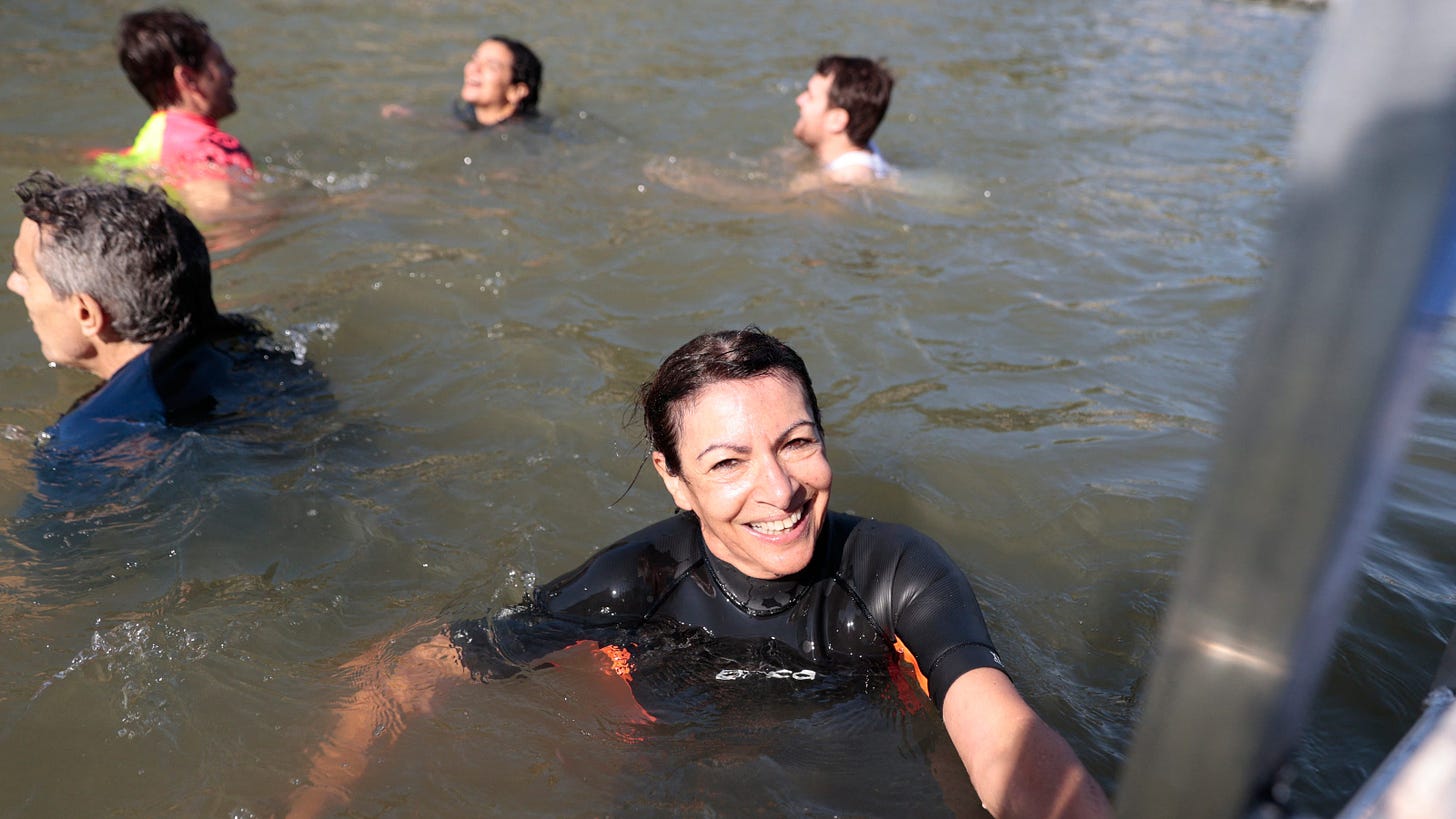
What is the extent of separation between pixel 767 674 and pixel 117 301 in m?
2.58

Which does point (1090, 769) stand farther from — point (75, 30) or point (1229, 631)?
point (75, 30)

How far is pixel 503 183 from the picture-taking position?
24.1ft

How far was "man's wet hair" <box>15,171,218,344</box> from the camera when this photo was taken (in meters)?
3.87

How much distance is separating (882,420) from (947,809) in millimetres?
2275

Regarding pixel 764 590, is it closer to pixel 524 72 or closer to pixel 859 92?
pixel 859 92

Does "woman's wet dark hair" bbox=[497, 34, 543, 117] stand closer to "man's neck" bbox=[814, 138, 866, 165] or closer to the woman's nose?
"man's neck" bbox=[814, 138, 866, 165]

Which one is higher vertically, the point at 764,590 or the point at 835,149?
the point at 835,149

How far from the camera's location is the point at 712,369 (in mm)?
2822

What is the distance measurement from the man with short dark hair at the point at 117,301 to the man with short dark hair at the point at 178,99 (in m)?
2.36

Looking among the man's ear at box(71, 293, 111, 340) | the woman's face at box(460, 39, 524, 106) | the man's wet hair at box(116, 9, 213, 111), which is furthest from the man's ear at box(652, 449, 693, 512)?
the woman's face at box(460, 39, 524, 106)

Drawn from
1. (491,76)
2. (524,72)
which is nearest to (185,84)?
(491,76)

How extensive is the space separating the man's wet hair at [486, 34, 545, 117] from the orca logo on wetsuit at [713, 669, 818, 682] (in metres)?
6.33

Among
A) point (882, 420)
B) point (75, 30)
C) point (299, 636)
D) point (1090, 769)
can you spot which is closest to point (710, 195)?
point (882, 420)

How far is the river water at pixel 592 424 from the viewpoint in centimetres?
287
